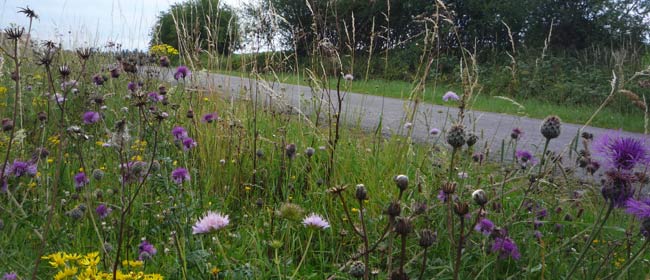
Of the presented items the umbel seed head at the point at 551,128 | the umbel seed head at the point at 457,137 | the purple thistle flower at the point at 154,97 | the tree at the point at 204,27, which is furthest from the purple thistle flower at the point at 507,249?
the tree at the point at 204,27

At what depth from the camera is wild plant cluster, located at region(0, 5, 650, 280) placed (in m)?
1.42

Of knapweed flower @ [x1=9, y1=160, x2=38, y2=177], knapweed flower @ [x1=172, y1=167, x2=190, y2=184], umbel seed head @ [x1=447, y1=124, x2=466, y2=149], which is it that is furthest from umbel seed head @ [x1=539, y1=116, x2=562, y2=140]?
knapweed flower @ [x1=9, y1=160, x2=38, y2=177]

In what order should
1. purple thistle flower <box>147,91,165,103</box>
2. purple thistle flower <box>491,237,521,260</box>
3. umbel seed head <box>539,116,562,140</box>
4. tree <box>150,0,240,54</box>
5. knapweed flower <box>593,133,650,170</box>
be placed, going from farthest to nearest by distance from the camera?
1. tree <box>150,0,240,54</box>
2. purple thistle flower <box>147,91,165,103</box>
3. purple thistle flower <box>491,237,521,260</box>
4. umbel seed head <box>539,116,562,140</box>
5. knapweed flower <box>593,133,650,170</box>

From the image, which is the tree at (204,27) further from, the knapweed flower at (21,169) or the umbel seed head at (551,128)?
the umbel seed head at (551,128)

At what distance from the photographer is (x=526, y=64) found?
41.8 ft

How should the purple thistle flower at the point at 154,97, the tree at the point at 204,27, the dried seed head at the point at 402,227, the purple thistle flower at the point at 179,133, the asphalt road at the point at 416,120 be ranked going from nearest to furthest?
the dried seed head at the point at 402,227
the purple thistle flower at the point at 179,133
the purple thistle flower at the point at 154,97
the tree at the point at 204,27
the asphalt road at the point at 416,120

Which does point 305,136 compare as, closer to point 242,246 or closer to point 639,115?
point 242,246

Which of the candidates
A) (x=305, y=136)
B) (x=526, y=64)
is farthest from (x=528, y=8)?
(x=305, y=136)

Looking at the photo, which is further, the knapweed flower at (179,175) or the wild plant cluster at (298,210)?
the knapweed flower at (179,175)

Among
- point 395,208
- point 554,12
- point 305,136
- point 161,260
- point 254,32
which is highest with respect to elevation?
point 554,12

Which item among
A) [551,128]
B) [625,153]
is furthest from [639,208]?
[551,128]

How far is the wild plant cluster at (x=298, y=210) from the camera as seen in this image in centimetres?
142

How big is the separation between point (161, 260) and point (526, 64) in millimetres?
12078

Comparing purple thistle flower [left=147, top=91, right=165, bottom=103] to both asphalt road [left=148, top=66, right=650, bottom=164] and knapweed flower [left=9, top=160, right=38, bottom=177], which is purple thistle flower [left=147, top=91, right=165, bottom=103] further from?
knapweed flower [left=9, top=160, right=38, bottom=177]
